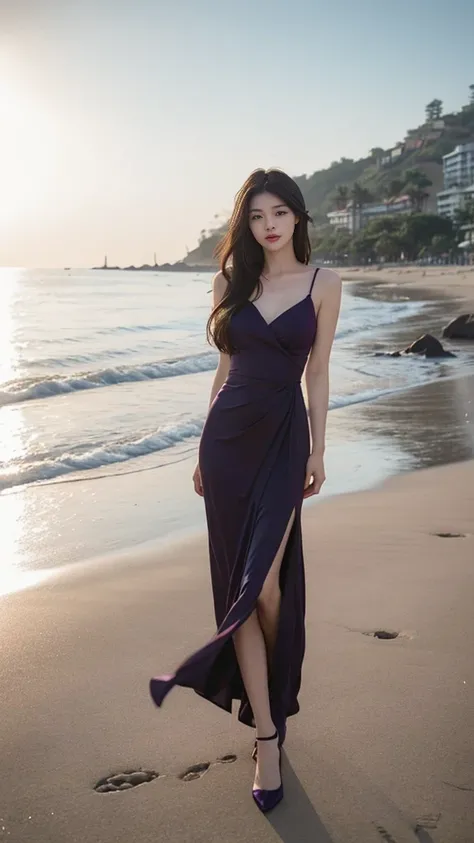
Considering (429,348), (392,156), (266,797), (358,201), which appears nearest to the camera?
(266,797)

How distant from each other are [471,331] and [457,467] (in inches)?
475

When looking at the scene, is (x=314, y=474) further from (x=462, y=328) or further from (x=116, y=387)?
(x=462, y=328)

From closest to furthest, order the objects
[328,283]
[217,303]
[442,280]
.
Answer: [328,283]
[217,303]
[442,280]

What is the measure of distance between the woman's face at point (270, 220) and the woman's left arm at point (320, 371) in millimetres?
171

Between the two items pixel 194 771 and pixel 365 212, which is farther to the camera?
pixel 365 212

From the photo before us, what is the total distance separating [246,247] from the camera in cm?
283

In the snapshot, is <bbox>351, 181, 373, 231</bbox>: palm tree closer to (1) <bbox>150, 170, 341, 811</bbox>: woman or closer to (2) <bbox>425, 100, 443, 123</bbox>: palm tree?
(2) <bbox>425, 100, 443, 123</bbox>: palm tree

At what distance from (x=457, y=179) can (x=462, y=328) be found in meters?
118

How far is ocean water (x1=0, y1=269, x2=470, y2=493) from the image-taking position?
25.0 ft

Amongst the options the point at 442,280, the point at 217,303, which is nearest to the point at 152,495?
the point at 217,303

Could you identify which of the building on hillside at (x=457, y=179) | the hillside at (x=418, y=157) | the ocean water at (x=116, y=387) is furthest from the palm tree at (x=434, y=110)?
the ocean water at (x=116, y=387)

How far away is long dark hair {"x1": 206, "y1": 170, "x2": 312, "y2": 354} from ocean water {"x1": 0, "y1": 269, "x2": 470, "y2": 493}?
4148 millimetres

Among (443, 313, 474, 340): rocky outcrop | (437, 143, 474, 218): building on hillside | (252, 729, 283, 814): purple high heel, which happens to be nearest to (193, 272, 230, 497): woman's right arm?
(252, 729, 283, 814): purple high heel

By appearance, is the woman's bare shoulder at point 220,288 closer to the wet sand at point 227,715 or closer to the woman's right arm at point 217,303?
the woman's right arm at point 217,303
